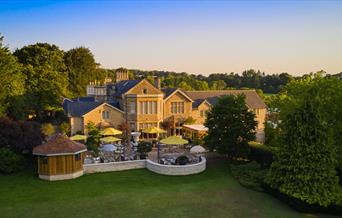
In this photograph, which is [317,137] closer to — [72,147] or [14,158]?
[72,147]

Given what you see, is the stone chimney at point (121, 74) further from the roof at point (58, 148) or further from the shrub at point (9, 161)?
the roof at point (58, 148)

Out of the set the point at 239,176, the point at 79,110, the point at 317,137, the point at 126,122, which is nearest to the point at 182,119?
the point at 126,122

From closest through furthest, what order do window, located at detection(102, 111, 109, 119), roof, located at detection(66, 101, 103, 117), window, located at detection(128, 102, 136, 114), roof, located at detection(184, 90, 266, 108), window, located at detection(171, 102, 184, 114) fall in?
roof, located at detection(66, 101, 103, 117) < window, located at detection(102, 111, 109, 119) < window, located at detection(128, 102, 136, 114) < window, located at detection(171, 102, 184, 114) < roof, located at detection(184, 90, 266, 108)

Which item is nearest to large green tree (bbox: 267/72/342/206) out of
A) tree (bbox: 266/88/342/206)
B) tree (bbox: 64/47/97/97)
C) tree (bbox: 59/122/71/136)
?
tree (bbox: 266/88/342/206)

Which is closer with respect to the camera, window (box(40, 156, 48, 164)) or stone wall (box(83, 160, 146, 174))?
window (box(40, 156, 48, 164))

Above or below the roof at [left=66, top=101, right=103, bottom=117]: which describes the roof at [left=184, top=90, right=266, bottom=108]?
above

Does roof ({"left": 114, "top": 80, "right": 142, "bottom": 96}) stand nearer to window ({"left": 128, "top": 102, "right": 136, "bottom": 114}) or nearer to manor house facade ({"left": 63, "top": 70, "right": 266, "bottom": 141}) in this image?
manor house facade ({"left": 63, "top": 70, "right": 266, "bottom": 141})

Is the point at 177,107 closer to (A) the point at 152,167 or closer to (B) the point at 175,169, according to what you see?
(A) the point at 152,167
